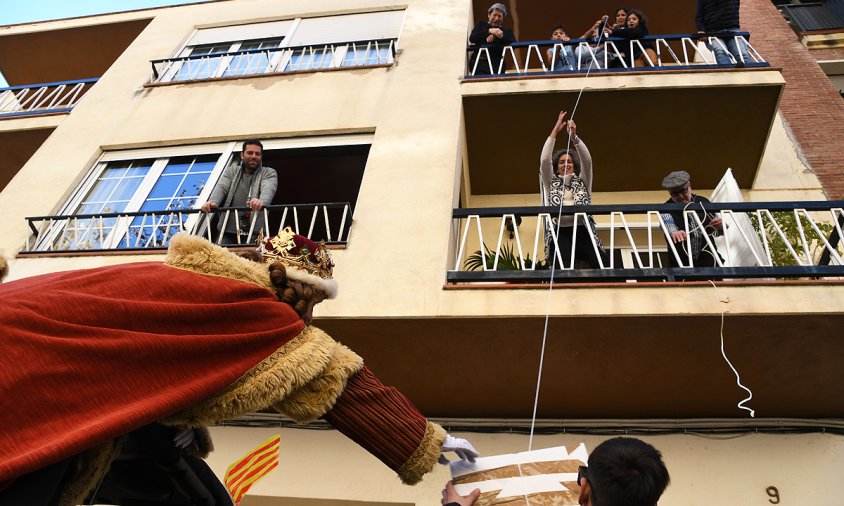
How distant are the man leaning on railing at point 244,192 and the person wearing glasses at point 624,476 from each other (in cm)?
417

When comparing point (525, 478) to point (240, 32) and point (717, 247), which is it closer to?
point (717, 247)

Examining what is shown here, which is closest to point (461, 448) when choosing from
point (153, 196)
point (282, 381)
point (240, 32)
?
point (282, 381)

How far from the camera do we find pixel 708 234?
5211mm

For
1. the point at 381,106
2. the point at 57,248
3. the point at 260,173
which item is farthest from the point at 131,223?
the point at 381,106

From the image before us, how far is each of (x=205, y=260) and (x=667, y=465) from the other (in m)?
3.95

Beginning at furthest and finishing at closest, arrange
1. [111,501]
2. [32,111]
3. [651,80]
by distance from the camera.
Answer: [32,111] < [651,80] < [111,501]

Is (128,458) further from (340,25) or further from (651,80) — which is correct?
(340,25)

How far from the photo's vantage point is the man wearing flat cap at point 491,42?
768 cm

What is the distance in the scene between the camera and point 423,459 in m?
2.61

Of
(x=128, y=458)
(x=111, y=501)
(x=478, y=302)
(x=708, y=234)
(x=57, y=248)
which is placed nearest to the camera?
(x=128, y=458)

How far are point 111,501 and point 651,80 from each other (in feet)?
21.9

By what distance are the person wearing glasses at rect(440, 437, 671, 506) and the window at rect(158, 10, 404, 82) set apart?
632 centimetres

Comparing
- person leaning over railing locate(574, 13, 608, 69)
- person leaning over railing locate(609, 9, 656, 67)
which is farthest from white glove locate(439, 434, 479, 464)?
person leaning over railing locate(609, 9, 656, 67)

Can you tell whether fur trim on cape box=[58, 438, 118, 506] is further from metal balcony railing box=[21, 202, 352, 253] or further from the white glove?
metal balcony railing box=[21, 202, 352, 253]
